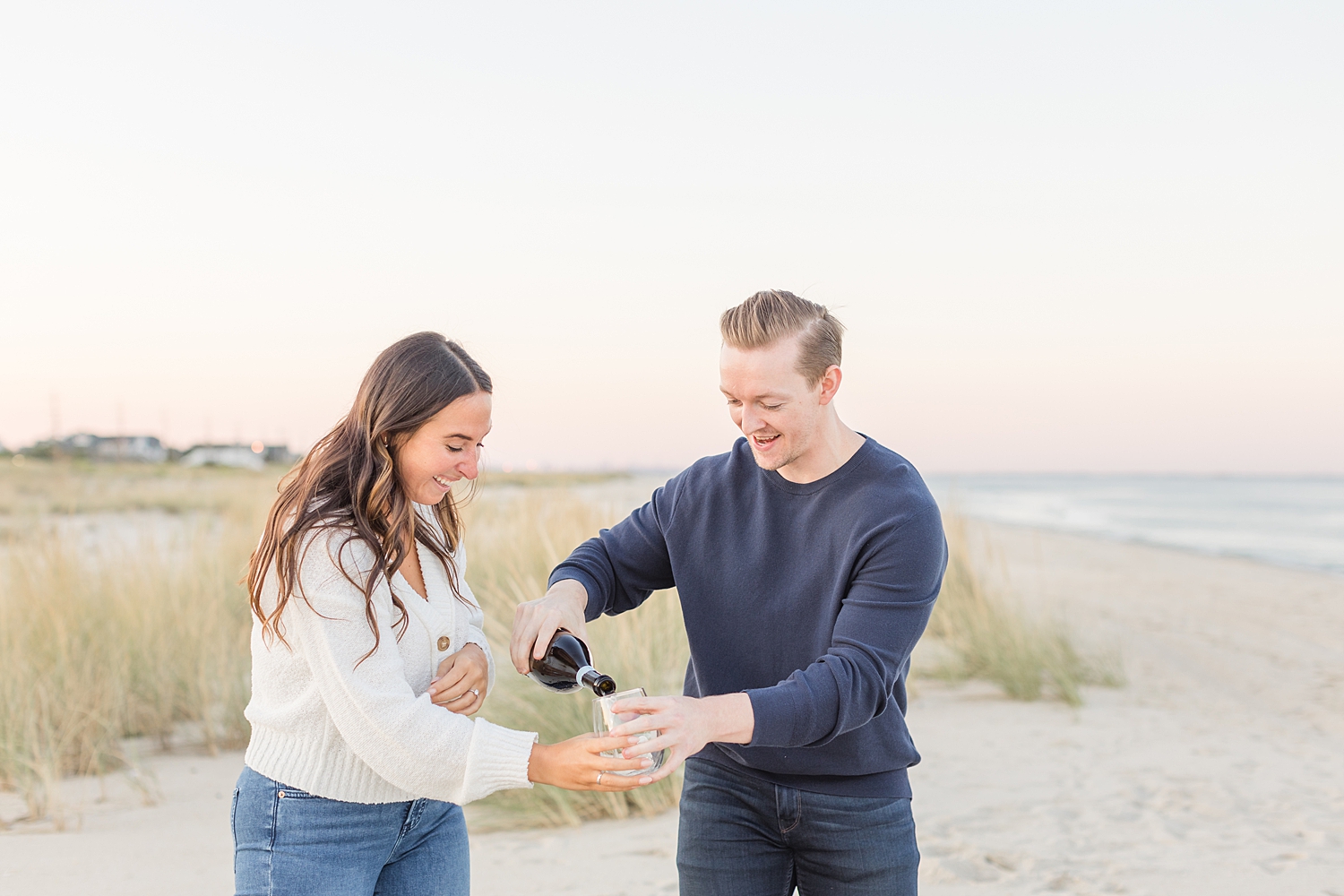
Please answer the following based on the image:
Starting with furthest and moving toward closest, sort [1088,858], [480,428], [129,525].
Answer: [129,525] → [1088,858] → [480,428]

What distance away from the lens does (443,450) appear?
2266mm

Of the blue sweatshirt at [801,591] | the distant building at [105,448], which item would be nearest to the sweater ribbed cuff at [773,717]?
the blue sweatshirt at [801,591]

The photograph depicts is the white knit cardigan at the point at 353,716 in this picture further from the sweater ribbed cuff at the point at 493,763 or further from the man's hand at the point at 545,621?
the man's hand at the point at 545,621

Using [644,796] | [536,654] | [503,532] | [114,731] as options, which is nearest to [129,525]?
[503,532]

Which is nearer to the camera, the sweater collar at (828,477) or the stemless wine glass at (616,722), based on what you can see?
the stemless wine glass at (616,722)

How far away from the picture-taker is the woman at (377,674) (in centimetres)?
202

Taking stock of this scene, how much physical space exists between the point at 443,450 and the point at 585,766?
2.46 ft

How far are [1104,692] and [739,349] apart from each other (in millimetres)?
6775

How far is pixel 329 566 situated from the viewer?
6.70ft

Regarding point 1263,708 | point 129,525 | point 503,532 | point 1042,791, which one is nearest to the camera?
point 1042,791

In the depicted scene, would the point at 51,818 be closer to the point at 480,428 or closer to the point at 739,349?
the point at 480,428

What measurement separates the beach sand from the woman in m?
2.37

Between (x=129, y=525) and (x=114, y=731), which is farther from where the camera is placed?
(x=129, y=525)

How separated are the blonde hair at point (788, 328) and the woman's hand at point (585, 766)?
3.26 ft
